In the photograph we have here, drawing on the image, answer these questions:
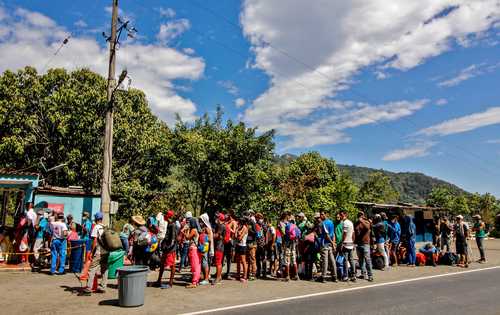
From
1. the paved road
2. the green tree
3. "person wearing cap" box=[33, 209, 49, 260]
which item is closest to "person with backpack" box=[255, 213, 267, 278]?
the paved road

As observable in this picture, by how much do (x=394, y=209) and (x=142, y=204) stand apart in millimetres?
20404

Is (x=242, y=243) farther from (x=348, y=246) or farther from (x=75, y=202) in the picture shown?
(x=75, y=202)

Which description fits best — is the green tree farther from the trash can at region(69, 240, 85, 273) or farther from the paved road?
the trash can at region(69, 240, 85, 273)

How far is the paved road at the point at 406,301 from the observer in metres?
6.75

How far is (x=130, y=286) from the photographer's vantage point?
7.00 m

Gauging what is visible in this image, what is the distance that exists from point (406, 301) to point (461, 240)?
24.0ft

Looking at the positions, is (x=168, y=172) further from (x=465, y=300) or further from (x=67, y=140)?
(x=465, y=300)

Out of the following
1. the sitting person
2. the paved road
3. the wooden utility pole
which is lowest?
the paved road

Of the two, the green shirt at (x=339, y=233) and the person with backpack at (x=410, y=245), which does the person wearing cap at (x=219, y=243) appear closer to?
the green shirt at (x=339, y=233)

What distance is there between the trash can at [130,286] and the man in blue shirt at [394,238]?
9.46 metres

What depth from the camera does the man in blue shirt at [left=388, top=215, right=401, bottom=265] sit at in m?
13.0

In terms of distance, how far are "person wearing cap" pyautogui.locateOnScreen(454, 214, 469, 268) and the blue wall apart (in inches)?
601

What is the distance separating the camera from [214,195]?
25.1m

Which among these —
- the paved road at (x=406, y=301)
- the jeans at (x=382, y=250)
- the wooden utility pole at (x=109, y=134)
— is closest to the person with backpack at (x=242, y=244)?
the paved road at (x=406, y=301)
